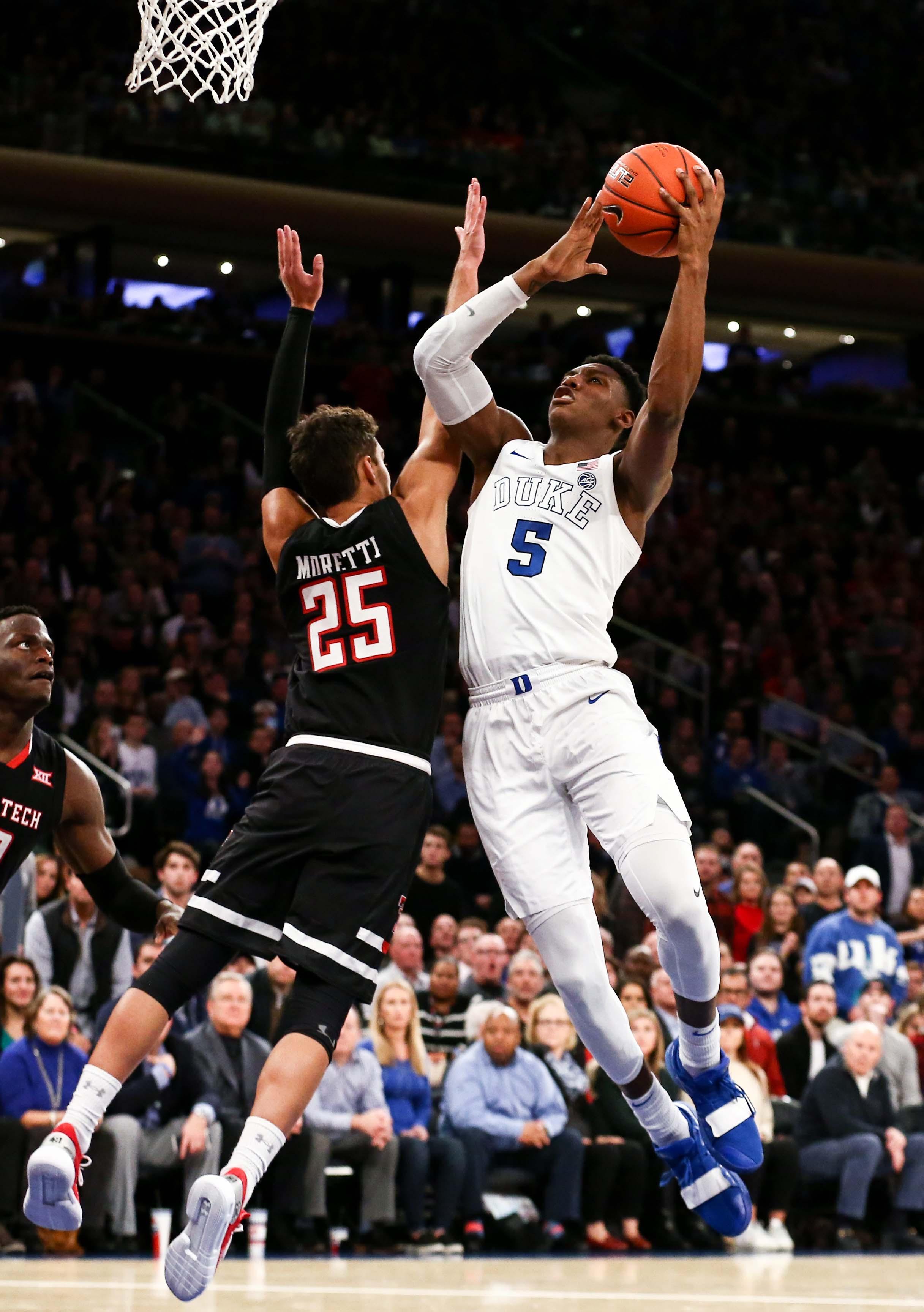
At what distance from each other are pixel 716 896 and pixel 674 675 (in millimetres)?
5670

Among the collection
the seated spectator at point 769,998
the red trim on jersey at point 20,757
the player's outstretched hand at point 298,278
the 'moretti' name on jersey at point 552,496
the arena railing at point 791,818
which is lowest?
the seated spectator at point 769,998

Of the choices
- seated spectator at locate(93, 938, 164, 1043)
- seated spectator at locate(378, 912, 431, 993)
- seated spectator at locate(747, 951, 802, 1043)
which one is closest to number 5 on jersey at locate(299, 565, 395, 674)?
seated spectator at locate(93, 938, 164, 1043)

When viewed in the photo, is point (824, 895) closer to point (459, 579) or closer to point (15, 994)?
point (459, 579)

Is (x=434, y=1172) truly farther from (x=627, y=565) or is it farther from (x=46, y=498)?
(x=46, y=498)

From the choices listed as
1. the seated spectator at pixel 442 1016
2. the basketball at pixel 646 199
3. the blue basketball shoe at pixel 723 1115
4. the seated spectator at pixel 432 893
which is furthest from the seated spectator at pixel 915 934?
the basketball at pixel 646 199

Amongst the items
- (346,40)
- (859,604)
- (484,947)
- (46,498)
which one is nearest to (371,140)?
(346,40)

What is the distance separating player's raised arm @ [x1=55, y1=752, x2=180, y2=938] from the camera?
23.4 feet

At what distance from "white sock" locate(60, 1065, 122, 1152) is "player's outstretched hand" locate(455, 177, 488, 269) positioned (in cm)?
310

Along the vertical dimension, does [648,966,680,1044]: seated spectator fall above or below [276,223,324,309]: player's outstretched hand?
below

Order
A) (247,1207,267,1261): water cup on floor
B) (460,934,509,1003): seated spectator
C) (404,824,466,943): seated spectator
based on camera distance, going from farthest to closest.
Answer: (404,824,466,943): seated spectator → (460,934,509,1003): seated spectator → (247,1207,267,1261): water cup on floor

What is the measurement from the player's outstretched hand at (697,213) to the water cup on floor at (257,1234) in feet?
20.5

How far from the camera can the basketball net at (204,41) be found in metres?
7.44

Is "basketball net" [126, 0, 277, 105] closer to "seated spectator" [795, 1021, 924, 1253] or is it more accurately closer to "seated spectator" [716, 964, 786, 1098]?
"seated spectator" [716, 964, 786, 1098]

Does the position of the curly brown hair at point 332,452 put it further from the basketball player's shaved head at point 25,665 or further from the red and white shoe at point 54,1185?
the red and white shoe at point 54,1185
